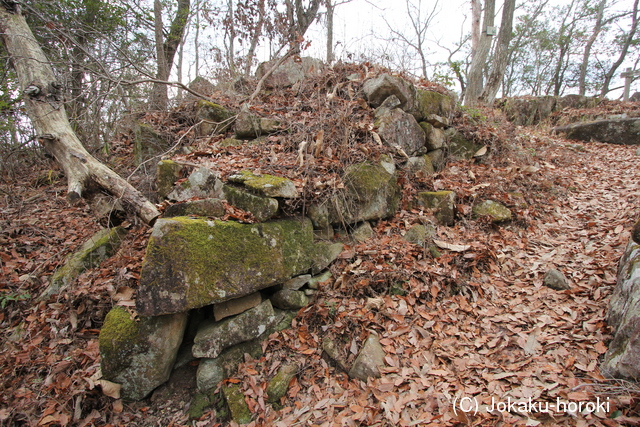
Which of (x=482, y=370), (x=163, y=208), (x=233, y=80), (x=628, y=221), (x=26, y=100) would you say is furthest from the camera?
(x=233, y=80)

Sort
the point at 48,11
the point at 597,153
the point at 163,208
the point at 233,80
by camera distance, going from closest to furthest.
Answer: the point at 163,208
the point at 48,11
the point at 233,80
the point at 597,153

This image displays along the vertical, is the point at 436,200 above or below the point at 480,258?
above

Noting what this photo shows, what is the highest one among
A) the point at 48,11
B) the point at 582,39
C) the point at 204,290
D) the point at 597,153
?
the point at 582,39

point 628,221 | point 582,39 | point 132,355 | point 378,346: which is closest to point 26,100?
point 132,355

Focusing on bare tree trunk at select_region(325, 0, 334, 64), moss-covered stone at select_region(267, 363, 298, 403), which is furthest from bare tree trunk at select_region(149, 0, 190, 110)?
moss-covered stone at select_region(267, 363, 298, 403)

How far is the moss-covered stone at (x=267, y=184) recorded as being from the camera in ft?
12.2

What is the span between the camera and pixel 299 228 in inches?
159

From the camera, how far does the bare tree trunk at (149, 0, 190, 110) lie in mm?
7141

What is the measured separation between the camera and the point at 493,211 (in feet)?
16.1

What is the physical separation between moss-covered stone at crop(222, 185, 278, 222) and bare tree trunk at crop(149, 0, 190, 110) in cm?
479

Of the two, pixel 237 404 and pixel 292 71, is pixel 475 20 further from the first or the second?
pixel 237 404

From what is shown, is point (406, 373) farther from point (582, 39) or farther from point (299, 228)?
point (582, 39)

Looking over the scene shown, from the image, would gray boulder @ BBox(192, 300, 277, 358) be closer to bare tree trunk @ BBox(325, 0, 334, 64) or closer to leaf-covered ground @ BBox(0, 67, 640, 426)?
leaf-covered ground @ BBox(0, 67, 640, 426)

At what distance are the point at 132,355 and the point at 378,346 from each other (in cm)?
255
